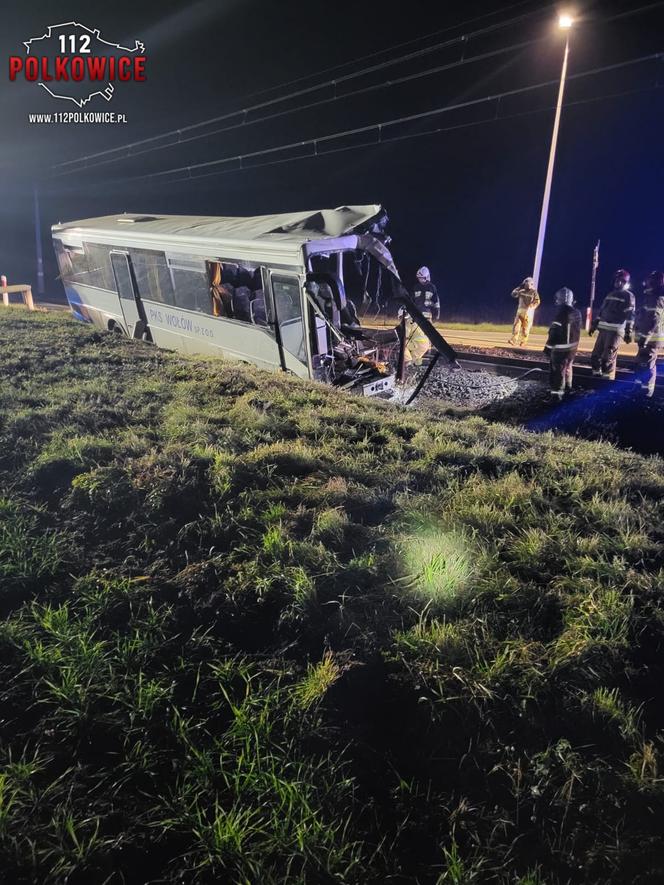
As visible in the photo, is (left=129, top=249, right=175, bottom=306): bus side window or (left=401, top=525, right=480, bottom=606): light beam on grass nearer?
(left=401, top=525, right=480, bottom=606): light beam on grass

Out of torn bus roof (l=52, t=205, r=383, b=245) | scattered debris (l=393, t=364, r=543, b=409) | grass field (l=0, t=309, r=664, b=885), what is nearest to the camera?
grass field (l=0, t=309, r=664, b=885)

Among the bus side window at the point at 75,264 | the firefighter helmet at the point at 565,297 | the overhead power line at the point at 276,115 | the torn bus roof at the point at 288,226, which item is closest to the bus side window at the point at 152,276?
the torn bus roof at the point at 288,226

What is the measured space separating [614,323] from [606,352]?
0.59m

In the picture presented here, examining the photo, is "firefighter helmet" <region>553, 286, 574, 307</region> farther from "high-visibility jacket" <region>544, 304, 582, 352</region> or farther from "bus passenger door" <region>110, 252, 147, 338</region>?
"bus passenger door" <region>110, 252, 147, 338</region>

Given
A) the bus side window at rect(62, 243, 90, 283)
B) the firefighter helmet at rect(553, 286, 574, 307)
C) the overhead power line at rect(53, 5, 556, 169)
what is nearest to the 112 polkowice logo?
the overhead power line at rect(53, 5, 556, 169)

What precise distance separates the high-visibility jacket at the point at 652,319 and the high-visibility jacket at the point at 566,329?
4.79ft

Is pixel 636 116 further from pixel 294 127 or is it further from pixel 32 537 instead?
pixel 32 537

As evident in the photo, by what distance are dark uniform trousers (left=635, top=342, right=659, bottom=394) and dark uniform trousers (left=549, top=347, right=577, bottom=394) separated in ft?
4.17

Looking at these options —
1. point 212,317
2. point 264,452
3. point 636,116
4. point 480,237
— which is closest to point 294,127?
point 480,237

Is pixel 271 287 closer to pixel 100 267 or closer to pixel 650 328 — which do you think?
pixel 650 328

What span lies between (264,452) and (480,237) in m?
17.0

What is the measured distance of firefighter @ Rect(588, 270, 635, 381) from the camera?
914 cm

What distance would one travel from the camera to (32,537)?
117 inches

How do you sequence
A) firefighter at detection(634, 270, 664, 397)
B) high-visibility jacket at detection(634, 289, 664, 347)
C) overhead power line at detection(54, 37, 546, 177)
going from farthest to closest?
overhead power line at detection(54, 37, 546, 177) < high-visibility jacket at detection(634, 289, 664, 347) < firefighter at detection(634, 270, 664, 397)
